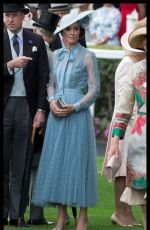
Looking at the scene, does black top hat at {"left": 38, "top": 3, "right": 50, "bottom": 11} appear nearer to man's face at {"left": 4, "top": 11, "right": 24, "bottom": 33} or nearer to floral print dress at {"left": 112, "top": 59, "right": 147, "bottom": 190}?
man's face at {"left": 4, "top": 11, "right": 24, "bottom": 33}

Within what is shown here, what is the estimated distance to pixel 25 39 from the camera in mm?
12266

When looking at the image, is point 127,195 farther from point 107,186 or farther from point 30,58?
point 107,186

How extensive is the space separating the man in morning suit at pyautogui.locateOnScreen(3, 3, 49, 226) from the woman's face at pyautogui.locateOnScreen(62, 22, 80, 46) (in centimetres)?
49

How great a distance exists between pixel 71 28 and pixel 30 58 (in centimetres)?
53

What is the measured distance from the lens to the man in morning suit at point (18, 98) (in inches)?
477

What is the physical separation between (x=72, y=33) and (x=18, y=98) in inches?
36.6

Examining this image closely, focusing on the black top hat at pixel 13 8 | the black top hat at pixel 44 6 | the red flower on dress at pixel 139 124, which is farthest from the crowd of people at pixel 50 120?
the black top hat at pixel 44 6

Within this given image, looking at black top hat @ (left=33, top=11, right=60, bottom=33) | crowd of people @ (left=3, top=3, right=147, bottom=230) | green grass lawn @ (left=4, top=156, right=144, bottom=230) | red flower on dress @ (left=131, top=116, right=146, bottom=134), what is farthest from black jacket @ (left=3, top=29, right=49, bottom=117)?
red flower on dress @ (left=131, top=116, right=146, bottom=134)

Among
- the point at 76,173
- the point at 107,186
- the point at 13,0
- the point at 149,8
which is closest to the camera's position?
the point at 149,8

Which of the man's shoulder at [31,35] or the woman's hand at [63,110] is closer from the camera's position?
the woman's hand at [63,110]

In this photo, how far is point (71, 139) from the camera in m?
11.7

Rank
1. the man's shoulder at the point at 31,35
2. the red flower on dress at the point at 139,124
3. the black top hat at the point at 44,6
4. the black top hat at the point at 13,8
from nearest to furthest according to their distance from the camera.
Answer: the red flower on dress at the point at 139,124 < the black top hat at the point at 13,8 < the man's shoulder at the point at 31,35 < the black top hat at the point at 44,6

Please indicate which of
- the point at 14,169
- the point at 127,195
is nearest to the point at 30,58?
the point at 14,169

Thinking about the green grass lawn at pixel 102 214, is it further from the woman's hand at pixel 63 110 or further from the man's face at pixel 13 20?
the man's face at pixel 13 20
